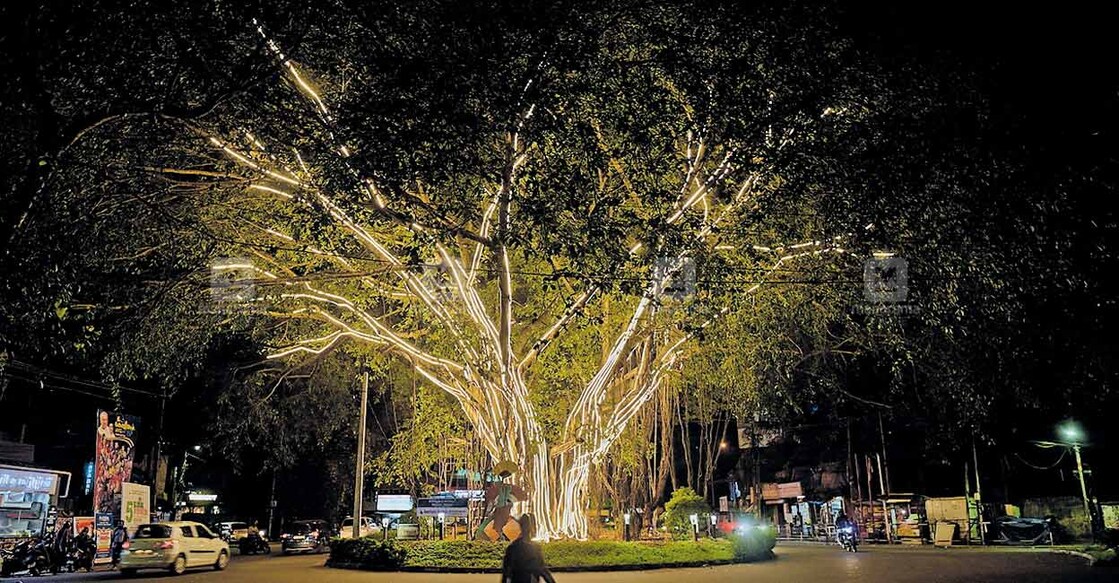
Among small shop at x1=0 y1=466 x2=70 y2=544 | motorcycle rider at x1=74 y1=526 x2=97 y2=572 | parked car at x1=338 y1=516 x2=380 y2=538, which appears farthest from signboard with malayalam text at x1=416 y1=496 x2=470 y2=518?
parked car at x1=338 y1=516 x2=380 y2=538

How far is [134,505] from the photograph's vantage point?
84.2 feet

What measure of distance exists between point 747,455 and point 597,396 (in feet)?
117

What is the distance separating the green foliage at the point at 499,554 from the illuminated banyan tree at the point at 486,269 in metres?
1.05

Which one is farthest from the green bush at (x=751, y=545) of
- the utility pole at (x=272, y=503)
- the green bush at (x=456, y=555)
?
the utility pole at (x=272, y=503)

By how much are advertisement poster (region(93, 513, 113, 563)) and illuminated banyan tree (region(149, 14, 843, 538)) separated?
7548mm

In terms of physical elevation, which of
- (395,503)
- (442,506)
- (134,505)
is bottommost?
(395,503)

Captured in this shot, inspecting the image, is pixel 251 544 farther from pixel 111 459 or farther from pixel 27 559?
pixel 27 559

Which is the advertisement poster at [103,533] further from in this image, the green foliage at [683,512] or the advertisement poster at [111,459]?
the green foliage at [683,512]

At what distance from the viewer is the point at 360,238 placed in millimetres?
17609

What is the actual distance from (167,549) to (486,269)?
1066cm

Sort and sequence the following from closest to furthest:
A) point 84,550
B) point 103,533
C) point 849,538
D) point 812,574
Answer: point 812,574 → point 84,550 → point 103,533 → point 849,538

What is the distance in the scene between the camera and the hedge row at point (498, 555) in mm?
18141

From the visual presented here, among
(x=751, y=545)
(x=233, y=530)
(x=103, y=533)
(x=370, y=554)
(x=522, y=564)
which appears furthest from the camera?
(x=233, y=530)

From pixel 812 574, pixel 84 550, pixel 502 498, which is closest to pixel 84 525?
pixel 84 550
